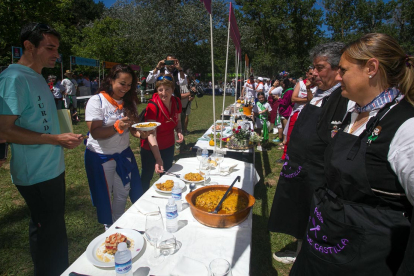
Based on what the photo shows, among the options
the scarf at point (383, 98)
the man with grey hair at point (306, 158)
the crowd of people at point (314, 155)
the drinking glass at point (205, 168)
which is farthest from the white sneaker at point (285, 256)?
the scarf at point (383, 98)

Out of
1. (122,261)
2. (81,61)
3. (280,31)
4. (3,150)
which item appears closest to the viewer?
(122,261)

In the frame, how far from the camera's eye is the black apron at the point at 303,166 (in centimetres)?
179

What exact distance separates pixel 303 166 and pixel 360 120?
76 cm

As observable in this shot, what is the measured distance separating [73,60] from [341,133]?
44.2ft

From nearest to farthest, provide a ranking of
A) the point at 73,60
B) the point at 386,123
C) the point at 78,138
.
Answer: the point at 386,123, the point at 78,138, the point at 73,60

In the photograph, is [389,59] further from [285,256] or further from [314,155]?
[285,256]

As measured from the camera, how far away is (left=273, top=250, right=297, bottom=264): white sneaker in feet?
8.59

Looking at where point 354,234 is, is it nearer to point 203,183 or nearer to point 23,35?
point 203,183

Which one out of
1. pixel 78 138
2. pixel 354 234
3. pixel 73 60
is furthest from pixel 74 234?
pixel 73 60

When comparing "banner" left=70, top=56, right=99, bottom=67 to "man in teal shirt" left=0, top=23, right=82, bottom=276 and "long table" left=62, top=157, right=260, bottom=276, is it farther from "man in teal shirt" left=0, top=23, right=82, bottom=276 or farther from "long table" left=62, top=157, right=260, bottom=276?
"long table" left=62, top=157, right=260, bottom=276

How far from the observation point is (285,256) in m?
2.68

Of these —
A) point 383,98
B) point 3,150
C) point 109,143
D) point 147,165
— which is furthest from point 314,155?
point 3,150

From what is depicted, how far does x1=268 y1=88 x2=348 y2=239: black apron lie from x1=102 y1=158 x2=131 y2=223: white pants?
58.7 inches

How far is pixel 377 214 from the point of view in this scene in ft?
3.62
